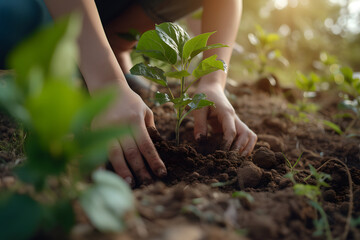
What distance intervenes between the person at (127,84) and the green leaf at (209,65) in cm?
27

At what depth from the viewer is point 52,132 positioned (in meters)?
0.56

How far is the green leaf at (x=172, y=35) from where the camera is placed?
117 centimetres

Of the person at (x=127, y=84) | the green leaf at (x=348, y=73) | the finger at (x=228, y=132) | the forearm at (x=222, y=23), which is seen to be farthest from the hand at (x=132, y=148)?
the green leaf at (x=348, y=73)

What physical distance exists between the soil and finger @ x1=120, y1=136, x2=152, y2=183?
0.08 metres

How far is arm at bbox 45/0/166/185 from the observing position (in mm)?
1079

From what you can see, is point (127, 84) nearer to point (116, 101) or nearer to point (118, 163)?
point (116, 101)

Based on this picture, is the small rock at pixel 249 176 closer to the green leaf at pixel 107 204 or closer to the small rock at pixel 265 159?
the small rock at pixel 265 159

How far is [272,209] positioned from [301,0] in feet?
29.7

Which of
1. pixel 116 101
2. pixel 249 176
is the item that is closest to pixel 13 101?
pixel 116 101

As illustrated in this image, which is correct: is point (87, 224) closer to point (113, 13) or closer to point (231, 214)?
point (231, 214)

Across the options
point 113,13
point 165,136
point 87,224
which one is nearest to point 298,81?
point 165,136

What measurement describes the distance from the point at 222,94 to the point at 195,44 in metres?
0.49

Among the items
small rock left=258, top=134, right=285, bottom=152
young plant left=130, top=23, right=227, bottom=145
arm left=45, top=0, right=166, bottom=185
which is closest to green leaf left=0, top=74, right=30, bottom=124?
arm left=45, top=0, right=166, bottom=185

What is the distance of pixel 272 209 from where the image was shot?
2.80 feet
